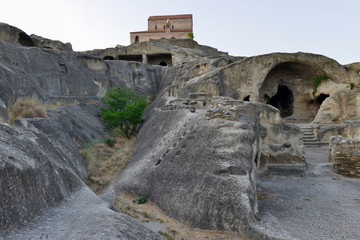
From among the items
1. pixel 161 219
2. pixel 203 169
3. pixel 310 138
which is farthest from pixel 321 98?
pixel 161 219

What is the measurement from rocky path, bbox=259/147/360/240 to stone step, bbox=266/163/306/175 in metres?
0.25

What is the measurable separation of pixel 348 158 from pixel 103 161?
28.5 feet

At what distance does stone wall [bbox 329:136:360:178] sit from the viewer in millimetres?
7660

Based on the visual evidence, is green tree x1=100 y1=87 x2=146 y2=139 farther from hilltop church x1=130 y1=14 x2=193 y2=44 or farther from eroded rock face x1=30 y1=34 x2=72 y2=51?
hilltop church x1=130 y1=14 x2=193 y2=44

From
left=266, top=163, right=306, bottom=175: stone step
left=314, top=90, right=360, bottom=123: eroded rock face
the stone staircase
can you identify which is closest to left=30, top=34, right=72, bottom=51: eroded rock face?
left=266, top=163, right=306, bottom=175: stone step

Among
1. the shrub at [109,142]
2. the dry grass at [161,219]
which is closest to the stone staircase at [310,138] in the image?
the shrub at [109,142]

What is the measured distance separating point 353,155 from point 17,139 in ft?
31.2

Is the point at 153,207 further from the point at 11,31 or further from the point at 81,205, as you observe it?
the point at 11,31

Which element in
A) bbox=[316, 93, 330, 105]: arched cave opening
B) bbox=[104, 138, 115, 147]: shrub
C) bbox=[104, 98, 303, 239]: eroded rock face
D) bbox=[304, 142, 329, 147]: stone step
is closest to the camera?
bbox=[104, 98, 303, 239]: eroded rock face

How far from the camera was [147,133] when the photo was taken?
397 inches

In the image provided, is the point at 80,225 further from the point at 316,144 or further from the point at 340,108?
the point at 340,108

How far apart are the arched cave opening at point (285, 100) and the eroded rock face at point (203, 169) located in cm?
1367

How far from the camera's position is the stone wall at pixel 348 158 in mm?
7660

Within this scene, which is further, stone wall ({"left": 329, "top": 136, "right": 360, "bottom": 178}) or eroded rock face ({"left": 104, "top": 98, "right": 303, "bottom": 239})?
stone wall ({"left": 329, "top": 136, "right": 360, "bottom": 178})
